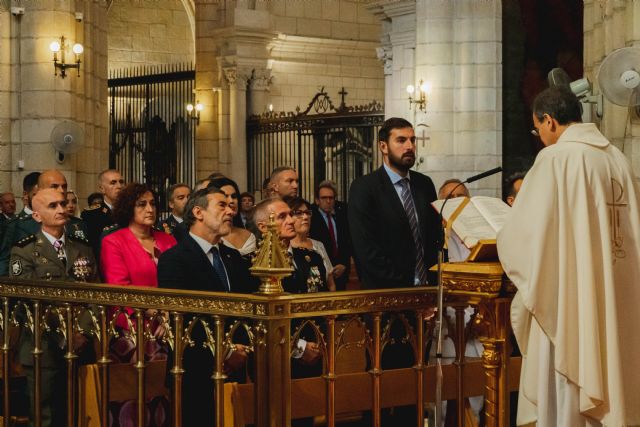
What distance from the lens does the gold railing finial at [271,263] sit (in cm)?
465

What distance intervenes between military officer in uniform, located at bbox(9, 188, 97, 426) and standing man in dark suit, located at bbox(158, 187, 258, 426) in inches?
30.8

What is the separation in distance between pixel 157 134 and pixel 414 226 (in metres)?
15.9

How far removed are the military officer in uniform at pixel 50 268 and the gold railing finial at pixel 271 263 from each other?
154cm

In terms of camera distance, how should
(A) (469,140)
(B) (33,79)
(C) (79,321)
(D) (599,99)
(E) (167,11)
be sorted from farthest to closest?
(E) (167,11)
(A) (469,140)
(B) (33,79)
(D) (599,99)
(C) (79,321)

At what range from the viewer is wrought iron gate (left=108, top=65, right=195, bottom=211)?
70.3ft

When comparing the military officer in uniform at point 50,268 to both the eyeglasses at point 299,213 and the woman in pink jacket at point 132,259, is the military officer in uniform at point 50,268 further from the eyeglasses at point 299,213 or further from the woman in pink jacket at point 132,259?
the eyeglasses at point 299,213

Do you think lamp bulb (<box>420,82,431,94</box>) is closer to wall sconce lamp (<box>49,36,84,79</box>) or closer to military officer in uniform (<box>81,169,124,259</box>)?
wall sconce lamp (<box>49,36,84,79</box>)

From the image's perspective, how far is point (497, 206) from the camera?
5.29 meters

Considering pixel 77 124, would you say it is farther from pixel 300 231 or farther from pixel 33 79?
pixel 300 231

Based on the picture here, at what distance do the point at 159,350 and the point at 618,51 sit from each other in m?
5.18

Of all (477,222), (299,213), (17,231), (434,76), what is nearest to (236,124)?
(434,76)

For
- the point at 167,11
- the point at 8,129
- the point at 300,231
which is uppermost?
A: the point at 167,11

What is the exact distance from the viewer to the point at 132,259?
646 centimetres

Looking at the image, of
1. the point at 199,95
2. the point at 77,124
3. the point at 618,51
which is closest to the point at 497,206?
the point at 618,51
